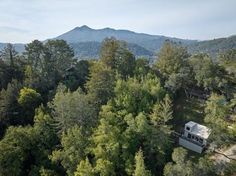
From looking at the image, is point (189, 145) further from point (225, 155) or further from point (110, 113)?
point (110, 113)

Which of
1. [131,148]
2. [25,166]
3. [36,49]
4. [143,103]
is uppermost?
[36,49]

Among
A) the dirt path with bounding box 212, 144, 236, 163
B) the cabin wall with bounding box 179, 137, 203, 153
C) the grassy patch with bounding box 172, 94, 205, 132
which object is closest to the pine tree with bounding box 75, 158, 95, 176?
the cabin wall with bounding box 179, 137, 203, 153

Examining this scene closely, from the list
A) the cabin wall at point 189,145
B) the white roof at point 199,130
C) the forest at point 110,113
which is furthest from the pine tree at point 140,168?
the white roof at point 199,130

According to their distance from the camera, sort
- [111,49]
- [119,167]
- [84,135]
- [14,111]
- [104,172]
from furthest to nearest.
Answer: [111,49] < [14,111] < [84,135] < [119,167] < [104,172]

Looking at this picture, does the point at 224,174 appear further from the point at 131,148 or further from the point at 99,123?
the point at 99,123

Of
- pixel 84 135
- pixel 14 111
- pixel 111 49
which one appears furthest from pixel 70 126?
pixel 111 49
